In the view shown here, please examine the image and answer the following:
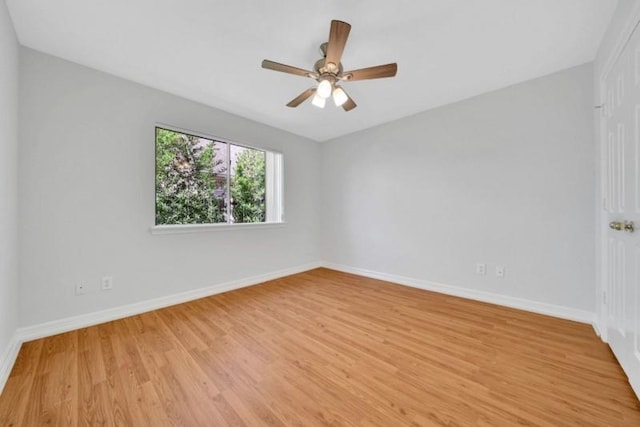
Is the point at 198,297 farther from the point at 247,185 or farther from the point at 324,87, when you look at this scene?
the point at 324,87

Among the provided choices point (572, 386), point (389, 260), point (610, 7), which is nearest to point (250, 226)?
point (389, 260)

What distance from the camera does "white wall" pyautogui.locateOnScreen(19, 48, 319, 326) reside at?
1.95m

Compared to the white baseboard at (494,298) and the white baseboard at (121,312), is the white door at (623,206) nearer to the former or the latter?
the white baseboard at (494,298)

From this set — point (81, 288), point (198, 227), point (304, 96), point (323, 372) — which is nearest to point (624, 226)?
point (323, 372)

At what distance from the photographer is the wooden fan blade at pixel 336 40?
1.46 metres

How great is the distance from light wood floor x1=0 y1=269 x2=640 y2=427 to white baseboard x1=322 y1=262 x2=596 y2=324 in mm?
144

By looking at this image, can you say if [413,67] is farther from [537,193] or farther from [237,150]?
[237,150]

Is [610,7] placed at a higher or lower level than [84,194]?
higher

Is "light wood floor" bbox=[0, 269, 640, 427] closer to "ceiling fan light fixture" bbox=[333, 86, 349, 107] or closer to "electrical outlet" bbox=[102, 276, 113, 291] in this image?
"electrical outlet" bbox=[102, 276, 113, 291]

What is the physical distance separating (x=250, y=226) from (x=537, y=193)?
3.33 meters

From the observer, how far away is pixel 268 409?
1.26m

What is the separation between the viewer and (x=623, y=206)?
151cm

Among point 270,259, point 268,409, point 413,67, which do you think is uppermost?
point 413,67

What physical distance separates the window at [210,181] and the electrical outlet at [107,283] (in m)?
0.67
